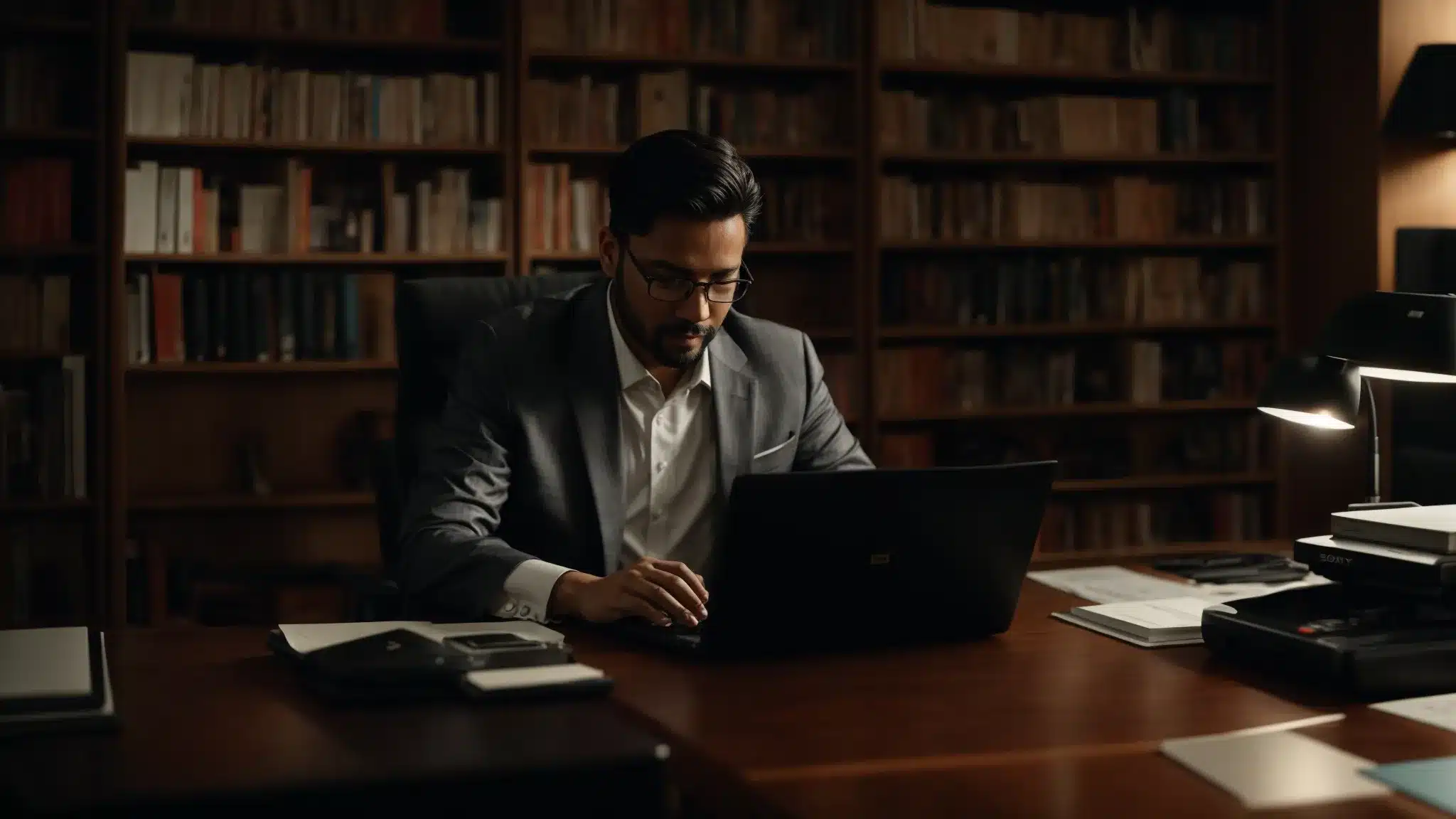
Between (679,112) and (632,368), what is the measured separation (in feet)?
7.55

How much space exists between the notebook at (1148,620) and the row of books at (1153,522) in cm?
308

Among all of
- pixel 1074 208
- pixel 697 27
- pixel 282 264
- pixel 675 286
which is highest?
pixel 697 27

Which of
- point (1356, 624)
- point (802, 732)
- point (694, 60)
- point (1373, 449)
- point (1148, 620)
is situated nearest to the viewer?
point (802, 732)

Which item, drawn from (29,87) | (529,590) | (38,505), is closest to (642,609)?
(529,590)

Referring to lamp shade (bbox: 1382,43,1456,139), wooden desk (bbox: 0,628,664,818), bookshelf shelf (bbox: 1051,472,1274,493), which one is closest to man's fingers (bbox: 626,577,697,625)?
wooden desk (bbox: 0,628,664,818)

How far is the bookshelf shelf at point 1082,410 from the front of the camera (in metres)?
4.68

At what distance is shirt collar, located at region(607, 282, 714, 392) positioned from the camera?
2.20m

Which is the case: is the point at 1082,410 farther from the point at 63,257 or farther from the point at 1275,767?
the point at 1275,767

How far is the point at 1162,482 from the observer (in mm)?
4918

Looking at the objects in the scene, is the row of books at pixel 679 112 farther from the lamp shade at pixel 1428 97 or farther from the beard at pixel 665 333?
the beard at pixel 665 333

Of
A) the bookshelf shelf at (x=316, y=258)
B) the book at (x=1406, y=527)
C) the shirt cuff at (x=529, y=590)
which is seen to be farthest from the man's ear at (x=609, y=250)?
the bookshelf shelf at (x=316, y=258)

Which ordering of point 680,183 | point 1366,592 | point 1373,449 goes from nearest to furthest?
1. point 1366,592
2. point 1373,449
3. point 680,183

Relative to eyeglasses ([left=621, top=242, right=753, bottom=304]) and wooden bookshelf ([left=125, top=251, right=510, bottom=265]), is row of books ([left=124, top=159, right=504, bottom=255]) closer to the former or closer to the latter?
wooden bookshelf ([left=125, top=251, right=510, bottom=265])

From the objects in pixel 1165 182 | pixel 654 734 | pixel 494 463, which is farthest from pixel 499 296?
pixel 1165 182
